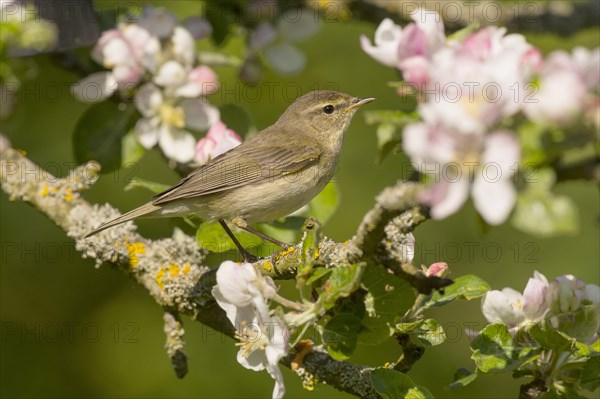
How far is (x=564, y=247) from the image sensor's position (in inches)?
199

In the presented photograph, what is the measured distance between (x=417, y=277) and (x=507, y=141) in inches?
28.8

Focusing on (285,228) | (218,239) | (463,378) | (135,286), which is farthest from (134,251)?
(463,378)

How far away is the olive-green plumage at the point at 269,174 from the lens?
13.0 feet

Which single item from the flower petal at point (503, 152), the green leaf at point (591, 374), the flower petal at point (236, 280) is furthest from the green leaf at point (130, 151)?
the flower petal at point (503, 152)

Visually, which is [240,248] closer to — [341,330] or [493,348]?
[341,330]

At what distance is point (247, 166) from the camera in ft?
14.2

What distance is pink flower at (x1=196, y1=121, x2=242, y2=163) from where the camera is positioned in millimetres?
3611

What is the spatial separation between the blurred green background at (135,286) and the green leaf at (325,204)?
85cm

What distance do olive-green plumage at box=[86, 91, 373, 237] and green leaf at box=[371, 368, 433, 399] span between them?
4.83 ft

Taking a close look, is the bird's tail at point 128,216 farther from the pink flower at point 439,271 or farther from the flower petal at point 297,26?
the pink flower at point 439,271

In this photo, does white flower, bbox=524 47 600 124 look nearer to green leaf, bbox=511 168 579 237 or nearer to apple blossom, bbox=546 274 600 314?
green leaf, bbox=511 168 579 237

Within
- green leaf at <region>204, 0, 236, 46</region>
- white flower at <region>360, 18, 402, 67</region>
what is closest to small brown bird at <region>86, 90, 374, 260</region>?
green leaf at <region>204, 0, 236, 46</region>

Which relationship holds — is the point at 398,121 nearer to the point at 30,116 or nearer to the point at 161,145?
the point at 161,145

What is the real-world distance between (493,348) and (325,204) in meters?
1.49
